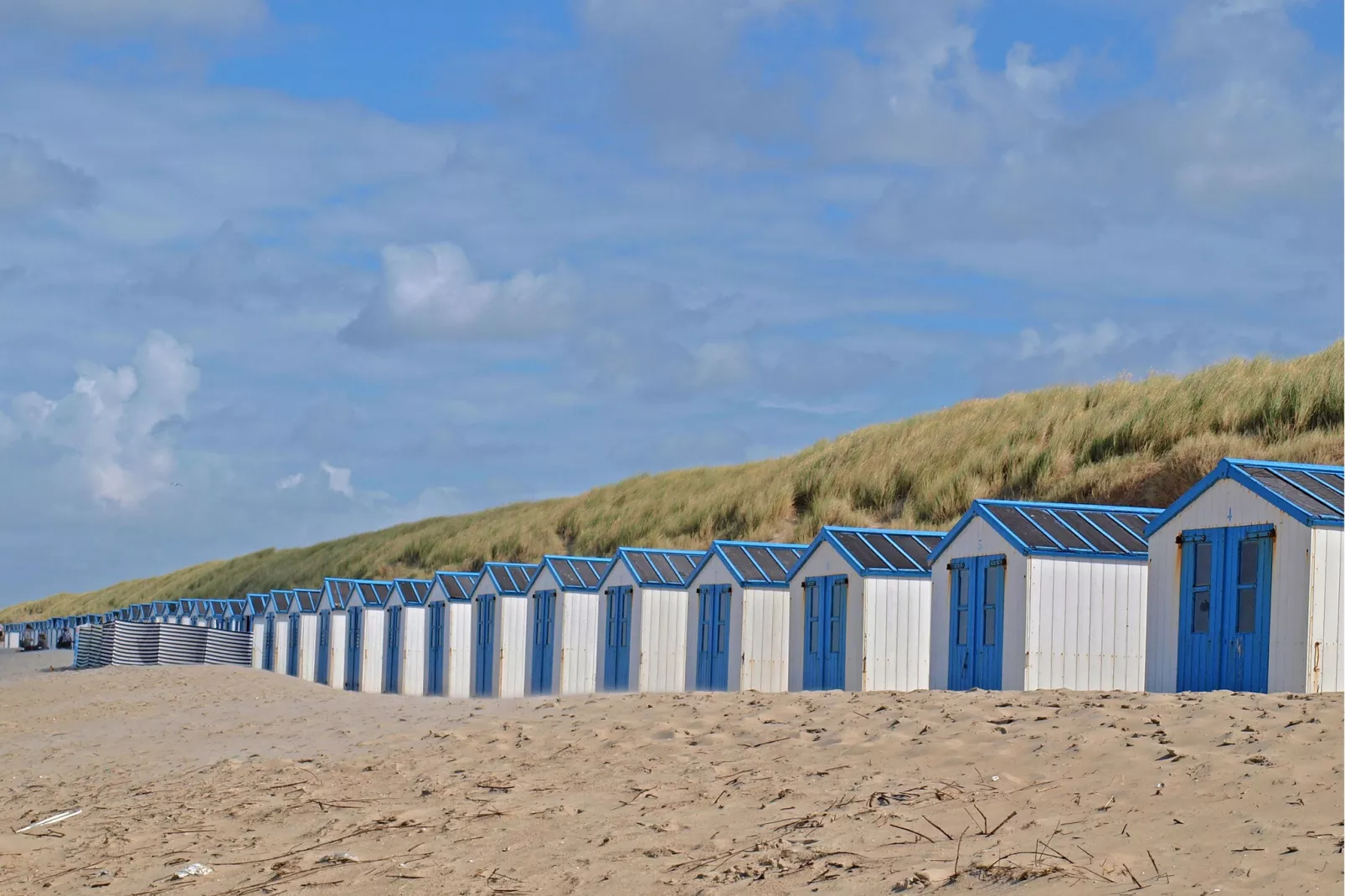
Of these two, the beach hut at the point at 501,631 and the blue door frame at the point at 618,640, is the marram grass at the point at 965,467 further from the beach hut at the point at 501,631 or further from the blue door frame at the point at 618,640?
the blue door frame at the point at 618,640

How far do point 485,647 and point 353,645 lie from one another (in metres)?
8.61

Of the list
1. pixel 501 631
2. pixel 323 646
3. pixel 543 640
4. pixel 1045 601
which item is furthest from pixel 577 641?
pixel 323 646

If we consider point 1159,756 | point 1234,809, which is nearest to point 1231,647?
point 1159,756

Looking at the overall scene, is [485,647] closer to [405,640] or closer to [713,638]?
[405,640]

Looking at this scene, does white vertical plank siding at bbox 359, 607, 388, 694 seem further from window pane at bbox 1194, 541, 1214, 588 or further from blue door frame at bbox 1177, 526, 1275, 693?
window pane at bbox 1194, 541, 1214, 588

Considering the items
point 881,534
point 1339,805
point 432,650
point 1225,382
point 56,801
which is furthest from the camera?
point 1225,382

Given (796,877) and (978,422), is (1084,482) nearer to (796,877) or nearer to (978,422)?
(978,422)

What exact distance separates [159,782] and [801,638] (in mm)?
11319

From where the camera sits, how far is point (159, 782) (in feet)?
52.8

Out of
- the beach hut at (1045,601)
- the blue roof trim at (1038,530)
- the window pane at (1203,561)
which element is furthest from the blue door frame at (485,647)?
the window pane at (1203,561)

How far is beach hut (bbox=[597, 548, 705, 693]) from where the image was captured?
2831 centimetres

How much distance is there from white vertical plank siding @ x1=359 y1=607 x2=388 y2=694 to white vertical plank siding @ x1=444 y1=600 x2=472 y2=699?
484cm

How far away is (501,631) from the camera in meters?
33.6

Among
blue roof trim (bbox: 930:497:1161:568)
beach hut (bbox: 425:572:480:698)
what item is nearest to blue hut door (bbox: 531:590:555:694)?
beach hut (bbox: 425:572:480:698)
